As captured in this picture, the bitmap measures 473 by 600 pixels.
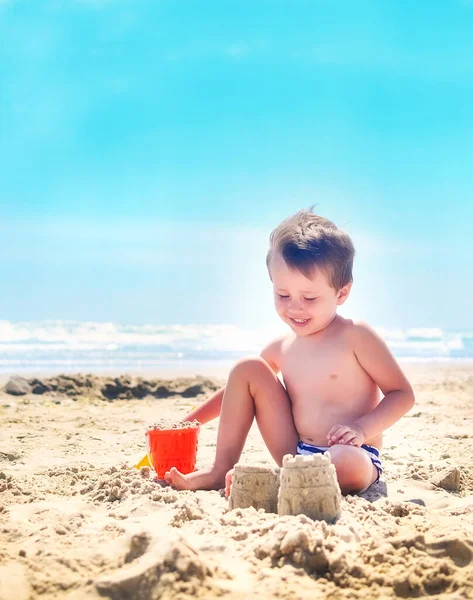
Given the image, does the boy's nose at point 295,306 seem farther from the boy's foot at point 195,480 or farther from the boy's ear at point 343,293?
the boy's foot at point 195,480

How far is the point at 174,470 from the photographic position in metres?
2.88

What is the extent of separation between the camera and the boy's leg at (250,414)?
9.76ft

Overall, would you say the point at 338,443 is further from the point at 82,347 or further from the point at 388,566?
the point at 82,347

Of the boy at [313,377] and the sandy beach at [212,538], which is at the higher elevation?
the boy at [313,377]

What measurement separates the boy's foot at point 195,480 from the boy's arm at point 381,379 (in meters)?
0.71

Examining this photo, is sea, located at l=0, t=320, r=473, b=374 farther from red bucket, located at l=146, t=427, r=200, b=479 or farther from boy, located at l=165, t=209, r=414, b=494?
boy, located at l=165, t=209, r=414, b=494

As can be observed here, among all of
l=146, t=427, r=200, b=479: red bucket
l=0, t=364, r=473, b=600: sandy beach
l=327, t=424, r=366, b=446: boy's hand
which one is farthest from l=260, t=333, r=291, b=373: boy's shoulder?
l=0, t=364, r=473, b=600: sandy beach

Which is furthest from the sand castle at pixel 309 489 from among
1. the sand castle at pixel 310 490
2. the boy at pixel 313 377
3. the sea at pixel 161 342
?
the sea at pixel 161 342

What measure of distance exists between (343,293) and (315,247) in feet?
1.03

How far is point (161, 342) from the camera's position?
73.8 feet

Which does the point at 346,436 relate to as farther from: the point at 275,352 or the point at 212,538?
the point at 212,538

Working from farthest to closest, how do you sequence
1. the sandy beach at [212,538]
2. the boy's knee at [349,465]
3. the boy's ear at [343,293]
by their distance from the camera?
1. the boy's ear at [343,293]
2. the boy's knee at [349,465]
3. the sandy beach at [212,538]

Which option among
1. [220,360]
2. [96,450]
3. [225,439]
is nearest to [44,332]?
[220,360]

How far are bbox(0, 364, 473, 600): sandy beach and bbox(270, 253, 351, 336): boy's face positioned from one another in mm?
818
